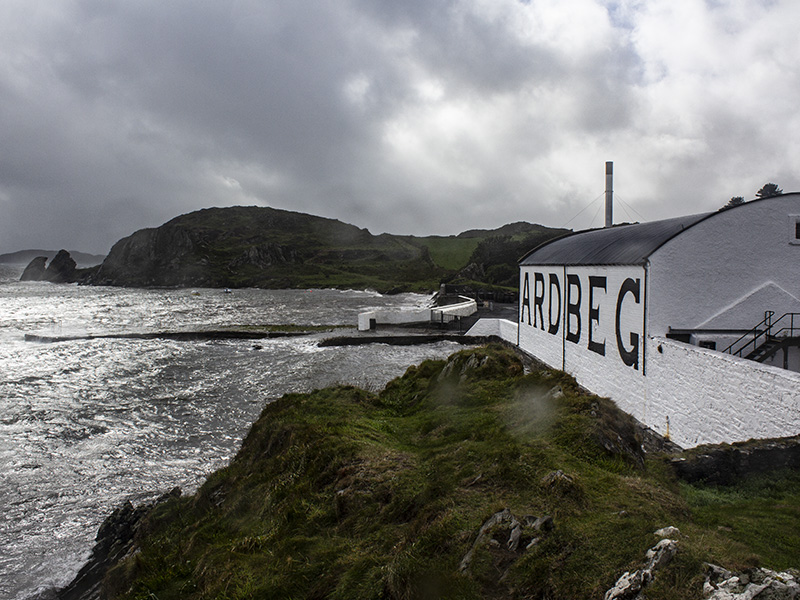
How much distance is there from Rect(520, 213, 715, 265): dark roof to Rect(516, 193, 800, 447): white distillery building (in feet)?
0.26

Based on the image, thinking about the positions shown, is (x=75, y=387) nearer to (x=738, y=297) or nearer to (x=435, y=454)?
(x=435, y=454)

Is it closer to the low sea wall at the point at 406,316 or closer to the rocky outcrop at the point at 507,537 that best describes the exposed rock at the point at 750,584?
the rocky outcrop at the point at 507,537

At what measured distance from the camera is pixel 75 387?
25188 mm

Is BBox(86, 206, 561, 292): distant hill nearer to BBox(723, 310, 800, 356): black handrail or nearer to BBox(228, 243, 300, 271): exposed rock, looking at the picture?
BBox(228, 243, 300, 271): exposed rock

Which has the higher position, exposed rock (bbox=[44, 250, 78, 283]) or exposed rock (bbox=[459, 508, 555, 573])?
exposed rock (bbox=[44, 250, 78, 283])

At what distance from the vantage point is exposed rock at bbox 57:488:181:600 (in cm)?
946

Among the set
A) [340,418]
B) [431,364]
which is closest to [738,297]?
[431,364]

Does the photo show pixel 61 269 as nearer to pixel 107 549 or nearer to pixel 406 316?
pixel 406 316

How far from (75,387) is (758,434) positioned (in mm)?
29389

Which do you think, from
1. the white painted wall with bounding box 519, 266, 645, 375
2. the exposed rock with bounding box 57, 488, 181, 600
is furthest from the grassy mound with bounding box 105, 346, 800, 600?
the white painted wall with bounding box 519, 266, 645, 375

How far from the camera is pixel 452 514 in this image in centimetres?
646

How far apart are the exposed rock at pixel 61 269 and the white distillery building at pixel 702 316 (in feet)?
702

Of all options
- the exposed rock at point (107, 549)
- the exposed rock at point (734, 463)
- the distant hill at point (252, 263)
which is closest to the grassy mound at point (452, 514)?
the exposed rock at point (734, 463)

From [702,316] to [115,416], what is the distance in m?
23.0
